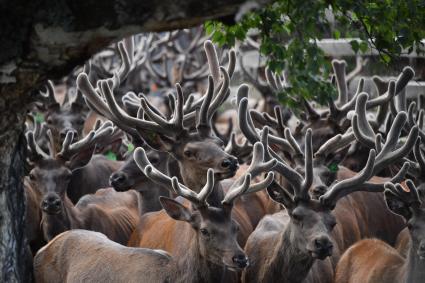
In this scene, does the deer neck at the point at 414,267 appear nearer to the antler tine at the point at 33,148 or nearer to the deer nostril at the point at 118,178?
the deer nostril at the point at 118,178

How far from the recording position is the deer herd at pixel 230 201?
700cm

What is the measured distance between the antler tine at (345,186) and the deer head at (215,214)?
0.46 metres

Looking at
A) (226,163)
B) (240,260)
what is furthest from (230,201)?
(226,163)

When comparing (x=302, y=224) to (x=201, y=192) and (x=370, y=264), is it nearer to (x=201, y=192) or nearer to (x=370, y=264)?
(x=201, y=192)

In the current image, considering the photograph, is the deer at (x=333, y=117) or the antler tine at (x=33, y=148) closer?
the antler tine at (x=33, y=148)

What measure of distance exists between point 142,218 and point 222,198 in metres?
1.78

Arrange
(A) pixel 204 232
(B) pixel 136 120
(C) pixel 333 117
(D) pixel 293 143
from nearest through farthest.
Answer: (A) pixel 204 232
(B) pixel 136 120
(D) pixel 293 143
(C) pixel 333 117

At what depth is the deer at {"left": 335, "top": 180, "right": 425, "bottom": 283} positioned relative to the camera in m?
7.24

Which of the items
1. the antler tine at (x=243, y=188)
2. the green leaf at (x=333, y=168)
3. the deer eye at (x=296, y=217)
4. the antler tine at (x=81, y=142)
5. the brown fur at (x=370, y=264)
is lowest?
the brown fur at (x=370, y=264)

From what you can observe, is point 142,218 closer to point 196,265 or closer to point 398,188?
point 196,265

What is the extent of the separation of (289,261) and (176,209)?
939 millimetres

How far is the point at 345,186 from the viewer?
281 inches

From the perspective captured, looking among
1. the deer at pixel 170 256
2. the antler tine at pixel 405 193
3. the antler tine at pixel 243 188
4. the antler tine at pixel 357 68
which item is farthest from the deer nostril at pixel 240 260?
the antler tine at pixel 357 68

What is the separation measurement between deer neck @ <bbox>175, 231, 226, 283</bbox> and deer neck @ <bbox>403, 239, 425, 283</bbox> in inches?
56.4
